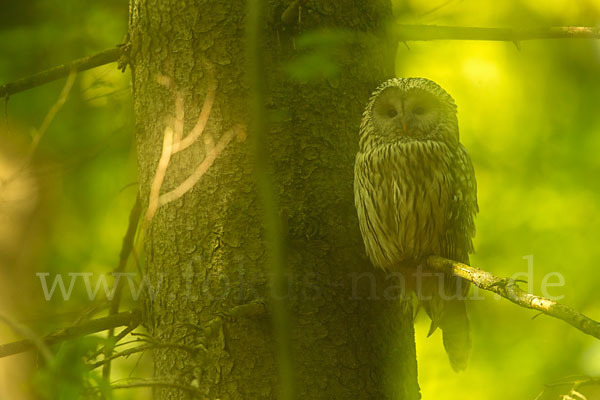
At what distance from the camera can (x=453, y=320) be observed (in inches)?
121

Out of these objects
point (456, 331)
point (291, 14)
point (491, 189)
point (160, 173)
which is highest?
point (491, 189)

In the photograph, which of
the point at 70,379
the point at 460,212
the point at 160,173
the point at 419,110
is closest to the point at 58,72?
the point at 160,173

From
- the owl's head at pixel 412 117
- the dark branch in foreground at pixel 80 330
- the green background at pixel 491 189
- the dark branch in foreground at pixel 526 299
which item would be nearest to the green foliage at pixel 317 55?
the owl's head at pixel 412 117

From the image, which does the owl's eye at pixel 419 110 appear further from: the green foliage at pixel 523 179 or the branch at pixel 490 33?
the green foliage at pixel 523 179

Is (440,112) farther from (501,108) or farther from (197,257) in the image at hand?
(501,108)

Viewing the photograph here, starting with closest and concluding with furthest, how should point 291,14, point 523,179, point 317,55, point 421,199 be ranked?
point 317,55
point 291,14
point 421,199
point 523,179

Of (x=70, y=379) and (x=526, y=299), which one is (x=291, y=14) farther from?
(x=70, y=379)

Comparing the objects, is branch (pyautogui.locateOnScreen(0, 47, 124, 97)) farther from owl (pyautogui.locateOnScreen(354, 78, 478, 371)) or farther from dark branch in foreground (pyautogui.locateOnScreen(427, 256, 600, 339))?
dark branch in foreground (pyautogui.locateOnScreen(427, 256, 600, 339))

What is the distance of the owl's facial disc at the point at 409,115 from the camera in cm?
299

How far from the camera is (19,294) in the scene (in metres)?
4.19

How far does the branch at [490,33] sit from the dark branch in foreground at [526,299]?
2.91 feet

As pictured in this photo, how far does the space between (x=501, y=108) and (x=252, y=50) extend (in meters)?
3.27

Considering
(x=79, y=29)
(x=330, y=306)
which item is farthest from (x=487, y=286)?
(x=79, y=29)

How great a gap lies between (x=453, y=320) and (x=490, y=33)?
1286 mm
